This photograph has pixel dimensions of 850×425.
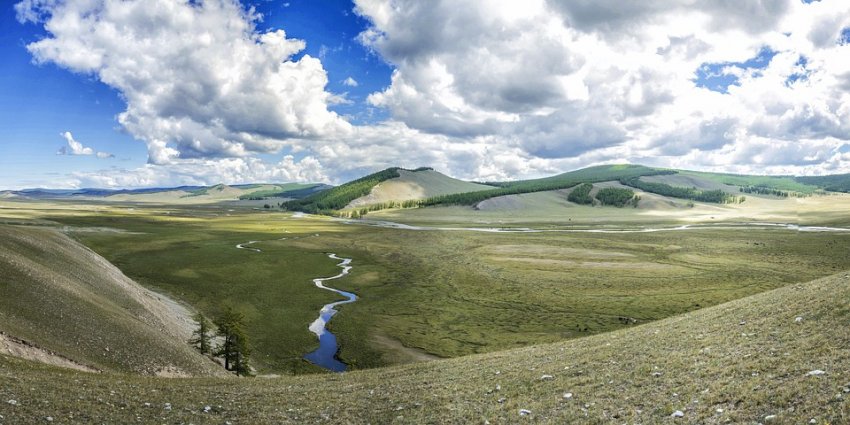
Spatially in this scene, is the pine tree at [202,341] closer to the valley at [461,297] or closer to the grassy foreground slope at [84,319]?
the grassy foreground slope at [84,319]

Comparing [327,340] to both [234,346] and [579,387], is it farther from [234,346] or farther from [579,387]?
[579,387]

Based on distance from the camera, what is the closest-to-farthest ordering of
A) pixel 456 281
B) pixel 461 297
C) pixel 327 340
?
1. pixel 327 340
2. pixel 461 297
3. pixel 456 281

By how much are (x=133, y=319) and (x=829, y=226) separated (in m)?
239

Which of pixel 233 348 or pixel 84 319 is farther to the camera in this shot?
pixel 233 348

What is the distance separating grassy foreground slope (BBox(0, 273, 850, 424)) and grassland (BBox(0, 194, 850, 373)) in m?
22.7

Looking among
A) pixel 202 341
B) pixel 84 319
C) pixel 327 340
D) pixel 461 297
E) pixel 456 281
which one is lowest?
pixel 327 340

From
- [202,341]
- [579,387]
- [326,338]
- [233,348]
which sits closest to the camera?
[579,387]

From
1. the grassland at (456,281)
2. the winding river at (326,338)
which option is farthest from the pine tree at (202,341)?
the winding river at (326,338)

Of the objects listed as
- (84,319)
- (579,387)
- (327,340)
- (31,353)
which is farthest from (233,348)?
(579,387)

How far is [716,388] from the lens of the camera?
16.1 meters

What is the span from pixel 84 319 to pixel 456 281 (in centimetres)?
6084

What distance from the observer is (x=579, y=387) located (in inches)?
767

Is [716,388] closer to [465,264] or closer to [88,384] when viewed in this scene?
[88,384]

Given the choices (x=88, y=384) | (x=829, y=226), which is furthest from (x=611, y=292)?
(x=829, y=226)
